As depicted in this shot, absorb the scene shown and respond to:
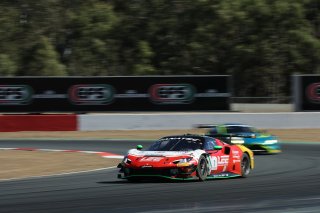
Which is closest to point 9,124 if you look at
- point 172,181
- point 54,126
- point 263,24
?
point 54,126

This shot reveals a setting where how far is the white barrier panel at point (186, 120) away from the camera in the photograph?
28172 millimetres

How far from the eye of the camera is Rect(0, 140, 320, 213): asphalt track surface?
9.72m

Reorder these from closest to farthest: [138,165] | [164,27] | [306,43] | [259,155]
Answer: [138,165] < [259,155] < [306,43] < [164,27]

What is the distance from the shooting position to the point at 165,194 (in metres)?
11.3

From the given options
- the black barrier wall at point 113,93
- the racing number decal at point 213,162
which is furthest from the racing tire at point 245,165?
the black barrier wall at point 113,93

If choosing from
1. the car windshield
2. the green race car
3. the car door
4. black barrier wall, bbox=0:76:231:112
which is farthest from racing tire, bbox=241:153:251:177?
black barrier wall, bbox=0:76:231:112

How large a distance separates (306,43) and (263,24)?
2765 millimetres

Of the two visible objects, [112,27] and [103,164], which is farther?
[112,27]

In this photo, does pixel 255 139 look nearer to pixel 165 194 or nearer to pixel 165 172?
pixel 165 172

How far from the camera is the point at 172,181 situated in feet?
43.8

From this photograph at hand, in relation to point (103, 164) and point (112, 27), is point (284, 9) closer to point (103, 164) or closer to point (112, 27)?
point (112, 27)

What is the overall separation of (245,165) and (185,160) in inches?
89.1

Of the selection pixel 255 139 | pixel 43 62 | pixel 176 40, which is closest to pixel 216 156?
pixel 255 139

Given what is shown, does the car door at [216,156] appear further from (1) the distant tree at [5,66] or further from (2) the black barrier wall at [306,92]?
(1) the distant tree at [5,66]
